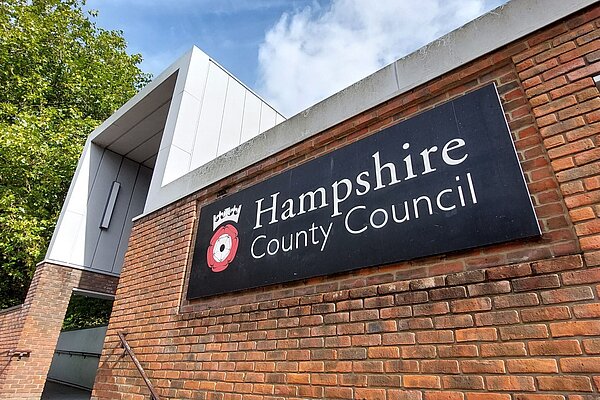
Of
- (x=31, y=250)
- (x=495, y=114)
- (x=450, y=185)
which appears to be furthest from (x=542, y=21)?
(x=31, y=250)

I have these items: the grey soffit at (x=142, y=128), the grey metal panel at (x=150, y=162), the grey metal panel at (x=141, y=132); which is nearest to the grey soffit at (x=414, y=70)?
the grey soffit at (x=142, y=128)

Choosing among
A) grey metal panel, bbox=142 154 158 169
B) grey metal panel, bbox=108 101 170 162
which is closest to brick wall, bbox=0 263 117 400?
grey metal panel, bbox=108 101 170 162

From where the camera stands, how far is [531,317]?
178 cm

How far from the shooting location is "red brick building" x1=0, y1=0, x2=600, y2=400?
1.76 m

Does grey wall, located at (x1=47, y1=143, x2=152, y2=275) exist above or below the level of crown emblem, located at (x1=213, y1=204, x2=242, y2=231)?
above

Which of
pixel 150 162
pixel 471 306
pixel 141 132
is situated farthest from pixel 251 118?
pixel 471 306

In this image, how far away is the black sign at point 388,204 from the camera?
2.11m

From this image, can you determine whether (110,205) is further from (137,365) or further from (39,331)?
(137,365)

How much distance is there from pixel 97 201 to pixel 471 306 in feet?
26.0

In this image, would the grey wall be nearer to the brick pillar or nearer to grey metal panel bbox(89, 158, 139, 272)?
grey metal panel bbox(89, 158, 139, 272)

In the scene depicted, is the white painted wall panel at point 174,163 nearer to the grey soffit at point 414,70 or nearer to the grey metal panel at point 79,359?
the grey soffit at point 414,70

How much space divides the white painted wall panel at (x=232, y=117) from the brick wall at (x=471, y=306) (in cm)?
315

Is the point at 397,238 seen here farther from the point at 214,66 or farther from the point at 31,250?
the point at 31,250

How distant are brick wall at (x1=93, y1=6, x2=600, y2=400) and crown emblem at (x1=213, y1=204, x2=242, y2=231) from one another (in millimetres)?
806
